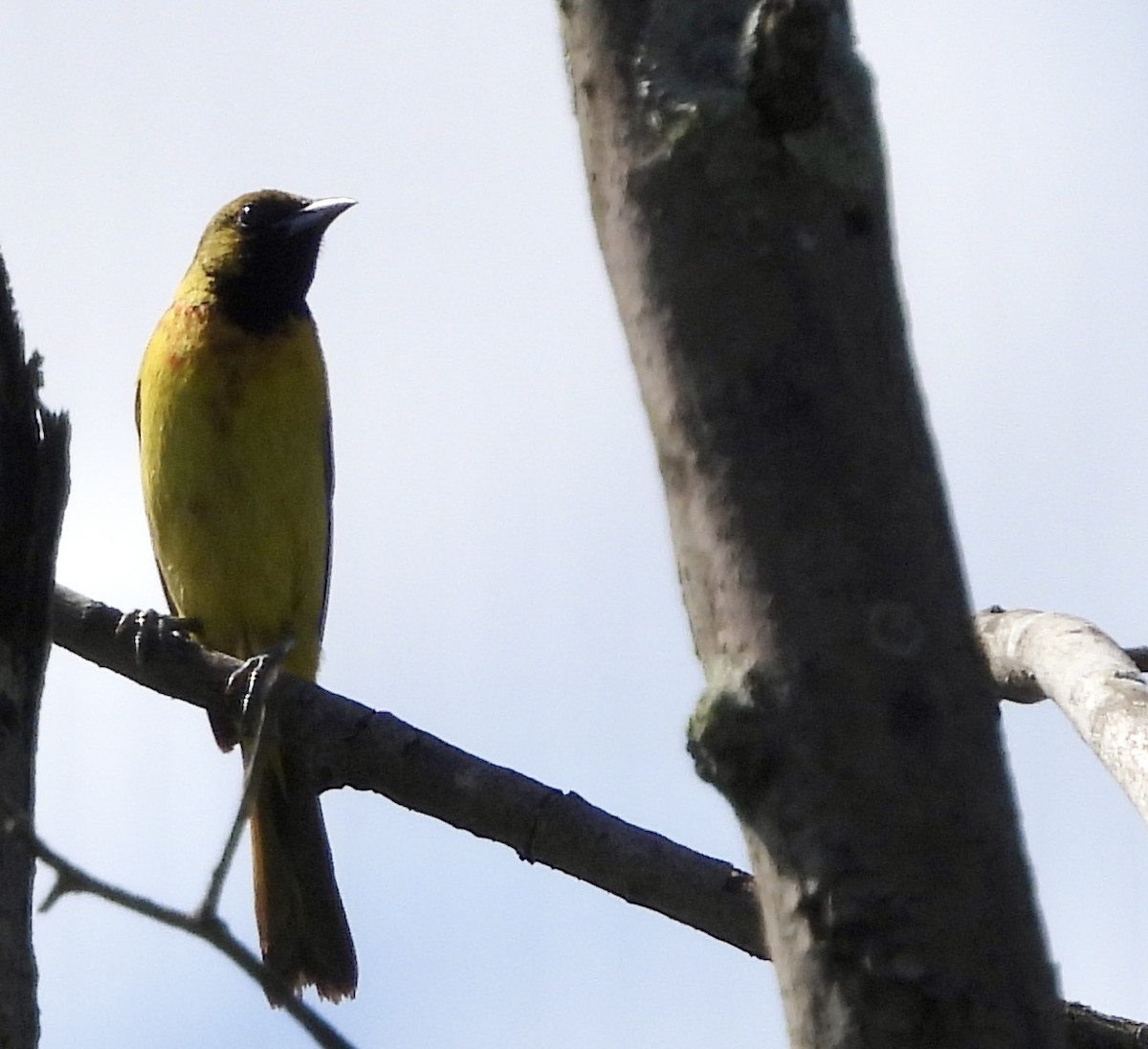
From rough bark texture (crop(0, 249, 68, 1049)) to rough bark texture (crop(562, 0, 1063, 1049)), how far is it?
0.99 m

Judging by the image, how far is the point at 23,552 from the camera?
7.15 feet

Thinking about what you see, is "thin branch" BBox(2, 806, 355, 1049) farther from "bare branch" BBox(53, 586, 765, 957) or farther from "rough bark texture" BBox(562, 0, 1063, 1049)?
"bare branch" BBox(53, 586, 765, 957)

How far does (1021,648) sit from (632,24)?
131 cm

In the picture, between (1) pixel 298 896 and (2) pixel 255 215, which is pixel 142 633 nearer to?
(1) pixel 298 896

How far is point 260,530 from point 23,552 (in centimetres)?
305

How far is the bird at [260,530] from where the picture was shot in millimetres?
5145

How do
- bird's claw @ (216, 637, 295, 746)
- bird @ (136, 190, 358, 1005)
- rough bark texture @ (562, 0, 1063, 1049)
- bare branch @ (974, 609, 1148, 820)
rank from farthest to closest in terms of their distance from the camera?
1. bird @ (136, 190, 358, 1005)
2. bird's claw @ (216, 637, 295, 746)
3. bare branch @ (974, 609, 1148, 820)
4. rough bark texture @ (562, 0, 1063, 1049)

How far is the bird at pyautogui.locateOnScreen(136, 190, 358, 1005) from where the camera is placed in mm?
5145

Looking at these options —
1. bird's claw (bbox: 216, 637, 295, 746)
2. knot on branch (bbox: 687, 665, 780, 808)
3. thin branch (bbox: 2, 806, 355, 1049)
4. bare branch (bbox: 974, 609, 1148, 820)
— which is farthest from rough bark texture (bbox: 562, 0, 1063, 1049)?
bird's claw (bbox: 216, 637, 295, 746)

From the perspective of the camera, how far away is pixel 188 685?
358cm

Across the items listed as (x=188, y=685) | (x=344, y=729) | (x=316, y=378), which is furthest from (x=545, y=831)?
(x=316, y=378)

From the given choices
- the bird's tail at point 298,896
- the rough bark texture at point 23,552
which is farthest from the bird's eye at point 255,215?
the rough bark texture at point 23,552

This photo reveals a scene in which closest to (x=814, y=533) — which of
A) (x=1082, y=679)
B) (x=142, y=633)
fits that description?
(x=1082, y=679)

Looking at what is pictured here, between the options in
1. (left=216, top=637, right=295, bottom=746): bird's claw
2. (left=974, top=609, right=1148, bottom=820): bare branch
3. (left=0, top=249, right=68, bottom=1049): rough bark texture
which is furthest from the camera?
(left=216, top=637, right=295, bottom=746): bird's claw
